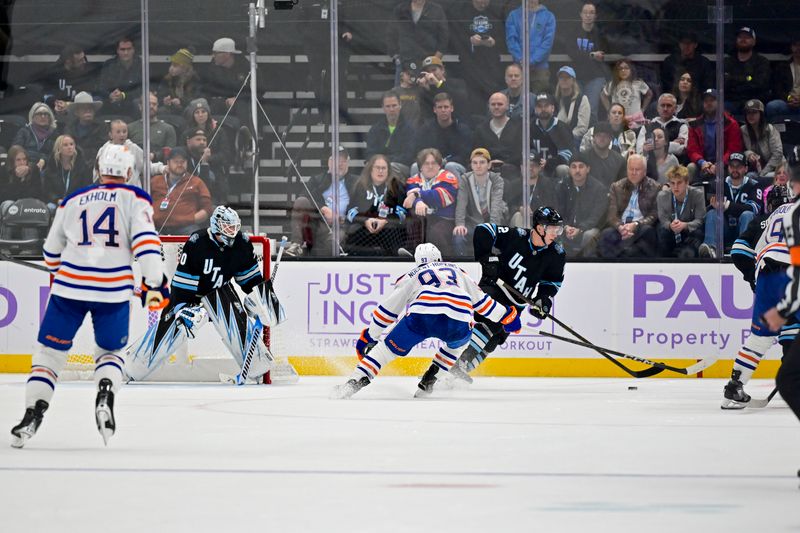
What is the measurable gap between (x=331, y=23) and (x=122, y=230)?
15.4 ft

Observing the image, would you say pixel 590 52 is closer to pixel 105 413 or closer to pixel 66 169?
pixel 66 169

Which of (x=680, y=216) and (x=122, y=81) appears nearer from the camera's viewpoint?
(x=680, y=216)

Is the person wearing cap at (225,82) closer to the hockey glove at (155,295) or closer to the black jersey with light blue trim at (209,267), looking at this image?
the black jersey with light blue trim at (209,267)

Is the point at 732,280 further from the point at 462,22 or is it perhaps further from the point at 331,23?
the point at 331,23

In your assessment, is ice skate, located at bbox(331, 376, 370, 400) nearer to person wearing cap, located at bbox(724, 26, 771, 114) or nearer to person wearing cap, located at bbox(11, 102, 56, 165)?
person wearing cap, located at bbox(11, 102, 56, 165)

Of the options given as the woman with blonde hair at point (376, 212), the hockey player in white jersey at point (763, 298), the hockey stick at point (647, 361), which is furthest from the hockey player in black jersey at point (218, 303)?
the hockey player in white jersey at point (763, 298)

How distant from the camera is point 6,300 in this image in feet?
29.1

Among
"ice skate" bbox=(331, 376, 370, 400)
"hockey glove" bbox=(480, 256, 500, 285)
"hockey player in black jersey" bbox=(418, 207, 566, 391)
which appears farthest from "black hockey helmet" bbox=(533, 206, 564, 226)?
"ice skate" bbox=(331, 376, 370, 400)

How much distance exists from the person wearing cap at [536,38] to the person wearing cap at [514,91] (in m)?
0.06

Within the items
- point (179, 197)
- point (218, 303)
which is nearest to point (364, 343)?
point (218, 303)

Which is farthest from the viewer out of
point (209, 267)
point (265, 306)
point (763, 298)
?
point (265, 306)

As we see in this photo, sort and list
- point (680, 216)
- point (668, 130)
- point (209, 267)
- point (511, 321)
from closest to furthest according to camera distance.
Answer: point (511, 321)
point (209, 267)
point (680, 216)
point (668, 130)

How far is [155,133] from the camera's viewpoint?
359 inches

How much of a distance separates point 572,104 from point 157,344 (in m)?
3.39
